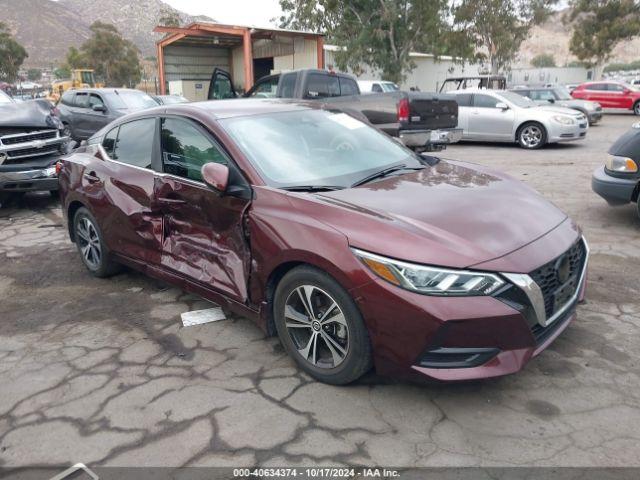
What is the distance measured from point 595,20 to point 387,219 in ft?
130

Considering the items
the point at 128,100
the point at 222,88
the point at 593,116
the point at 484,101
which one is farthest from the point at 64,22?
the point at 484,101

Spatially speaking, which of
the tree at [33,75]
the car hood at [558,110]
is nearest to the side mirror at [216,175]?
the car hood at [558,110]

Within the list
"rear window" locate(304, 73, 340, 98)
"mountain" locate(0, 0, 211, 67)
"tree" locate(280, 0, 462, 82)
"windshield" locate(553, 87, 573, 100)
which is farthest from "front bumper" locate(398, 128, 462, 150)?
"mountain" locate(0, 0, 211, 67)

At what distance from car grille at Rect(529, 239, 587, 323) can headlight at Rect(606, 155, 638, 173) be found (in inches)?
121

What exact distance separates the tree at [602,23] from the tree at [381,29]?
11.7 meters

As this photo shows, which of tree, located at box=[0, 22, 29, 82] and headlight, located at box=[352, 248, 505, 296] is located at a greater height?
tree, located at box=[0, 22, 29, 82]

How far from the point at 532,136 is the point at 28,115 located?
11.0 metres

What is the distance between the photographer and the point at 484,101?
13.9 metres

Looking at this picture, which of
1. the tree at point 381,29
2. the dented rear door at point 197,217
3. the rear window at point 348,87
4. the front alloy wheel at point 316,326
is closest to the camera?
the front alloy wheel at point 316,326

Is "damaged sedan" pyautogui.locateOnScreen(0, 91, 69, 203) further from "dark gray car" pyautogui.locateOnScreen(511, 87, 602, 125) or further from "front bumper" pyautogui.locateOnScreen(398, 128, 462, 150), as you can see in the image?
"dark gray car" pyautogui.locateOnScreen(511, 87, 602, 125)

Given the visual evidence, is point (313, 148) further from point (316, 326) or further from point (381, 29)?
point (381, 29)

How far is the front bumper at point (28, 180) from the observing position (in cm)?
748

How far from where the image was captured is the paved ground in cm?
261

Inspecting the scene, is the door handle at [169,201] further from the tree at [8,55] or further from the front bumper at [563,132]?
the tree at [8,55]
